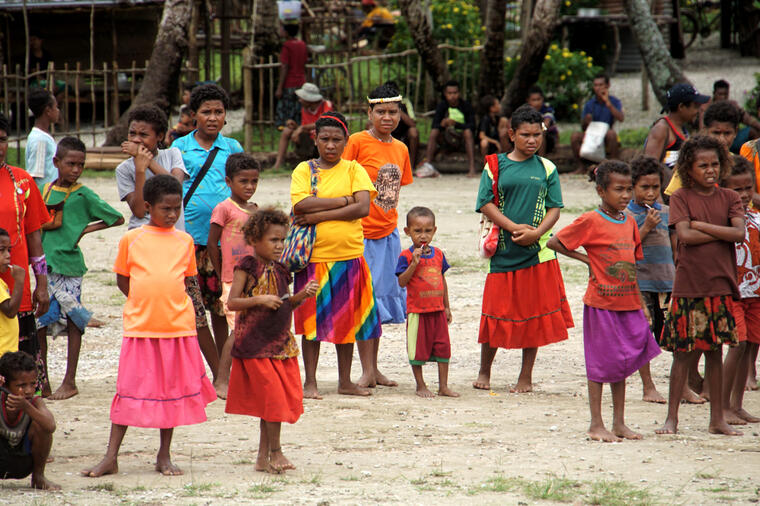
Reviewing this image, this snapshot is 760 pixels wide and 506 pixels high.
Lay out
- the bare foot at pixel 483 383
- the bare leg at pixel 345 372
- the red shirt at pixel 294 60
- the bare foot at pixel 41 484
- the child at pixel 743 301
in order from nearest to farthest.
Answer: the bare foot at pixel 41 484 < the child at pixel 743 301 < the bare leg at pixel 345 372 < the bare foot at pixel 483 383 < the red shirt at pixel 294 60

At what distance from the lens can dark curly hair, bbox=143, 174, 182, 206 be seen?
5.10m

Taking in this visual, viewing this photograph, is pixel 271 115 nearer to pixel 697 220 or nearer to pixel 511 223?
pixel 511 223

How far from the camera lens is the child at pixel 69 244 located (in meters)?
6.66

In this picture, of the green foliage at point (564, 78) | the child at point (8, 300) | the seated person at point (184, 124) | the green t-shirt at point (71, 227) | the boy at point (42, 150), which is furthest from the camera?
the green foliage at point (564, 78)

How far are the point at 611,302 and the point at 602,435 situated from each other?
2.42ft

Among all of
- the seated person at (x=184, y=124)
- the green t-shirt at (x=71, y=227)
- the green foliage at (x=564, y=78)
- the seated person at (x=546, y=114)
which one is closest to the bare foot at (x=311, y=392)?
the green t-shirt at (x=71, y=227)

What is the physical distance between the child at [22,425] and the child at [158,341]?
32 centimetres

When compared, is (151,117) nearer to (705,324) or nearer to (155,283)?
(155,283)

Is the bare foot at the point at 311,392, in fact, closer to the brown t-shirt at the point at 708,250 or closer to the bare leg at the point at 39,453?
the bare leg at the point at 39,453

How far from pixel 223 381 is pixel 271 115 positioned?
11834 millimetres

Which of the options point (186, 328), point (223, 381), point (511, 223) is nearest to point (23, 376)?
point (186, 328)

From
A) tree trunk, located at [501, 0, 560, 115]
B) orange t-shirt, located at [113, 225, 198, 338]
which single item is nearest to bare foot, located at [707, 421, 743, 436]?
orange t-shirt, located at [113, 225, 198, 338]

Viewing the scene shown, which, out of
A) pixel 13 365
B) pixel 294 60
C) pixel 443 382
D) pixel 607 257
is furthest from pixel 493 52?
pixel 13 365

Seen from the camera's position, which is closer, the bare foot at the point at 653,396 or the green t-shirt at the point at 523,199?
the bare foot at the point at 653,396
